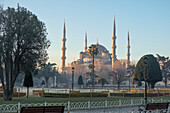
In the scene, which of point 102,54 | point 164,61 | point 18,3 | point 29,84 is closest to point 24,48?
point 18,3

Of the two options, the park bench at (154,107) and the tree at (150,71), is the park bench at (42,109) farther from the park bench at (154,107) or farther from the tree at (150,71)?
the tree at (150,71)

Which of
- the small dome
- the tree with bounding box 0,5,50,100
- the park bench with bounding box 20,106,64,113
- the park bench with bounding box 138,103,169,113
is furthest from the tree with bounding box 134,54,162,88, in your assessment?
the small dome

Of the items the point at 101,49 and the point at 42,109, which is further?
the point at 101,49

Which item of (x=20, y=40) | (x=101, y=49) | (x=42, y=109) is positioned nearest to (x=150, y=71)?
(x=20, y=40)

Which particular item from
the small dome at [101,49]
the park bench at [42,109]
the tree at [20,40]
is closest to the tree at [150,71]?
the tree at [20,40]

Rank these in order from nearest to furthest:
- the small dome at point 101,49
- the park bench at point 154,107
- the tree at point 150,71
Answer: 1. the park bench at point 154,107
2. the tree at point 150,71
3. the small dome at point 101,49

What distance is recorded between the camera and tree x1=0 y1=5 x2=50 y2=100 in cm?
2112

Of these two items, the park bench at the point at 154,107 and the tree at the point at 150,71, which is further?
the tree at the point at 150,71

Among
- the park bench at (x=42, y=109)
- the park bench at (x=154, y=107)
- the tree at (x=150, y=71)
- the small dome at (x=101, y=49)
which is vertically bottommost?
the park bench at (x=154, y=107)

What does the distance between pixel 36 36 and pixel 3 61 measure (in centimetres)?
334

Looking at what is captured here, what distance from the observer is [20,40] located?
71.5 ft

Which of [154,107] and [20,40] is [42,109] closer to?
[154,107]

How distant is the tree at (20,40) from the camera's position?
21.1 metres

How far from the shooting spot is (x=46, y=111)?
39.8 ft
